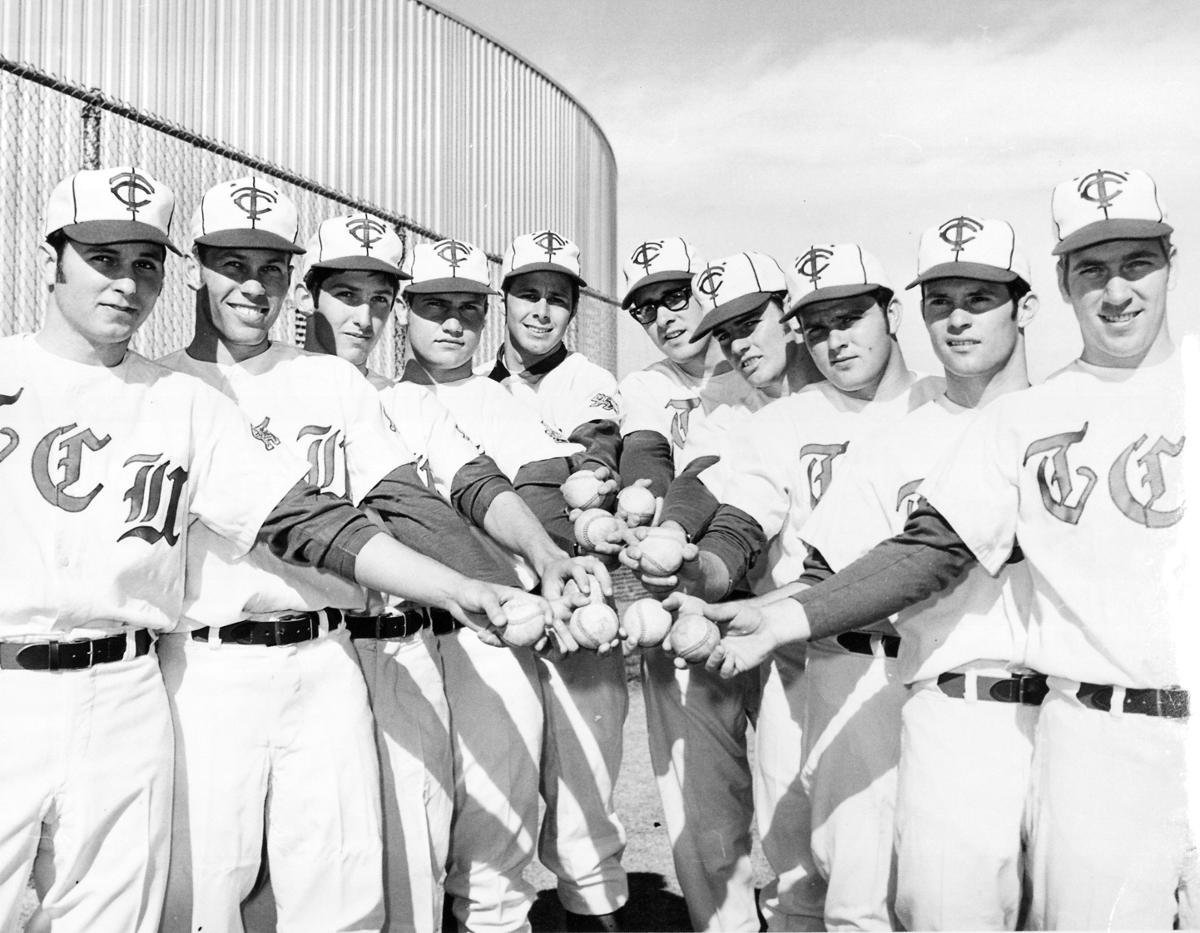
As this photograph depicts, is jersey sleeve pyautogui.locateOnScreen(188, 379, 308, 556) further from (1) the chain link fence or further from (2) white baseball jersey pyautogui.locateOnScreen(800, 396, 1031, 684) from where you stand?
(1) the chain link fence

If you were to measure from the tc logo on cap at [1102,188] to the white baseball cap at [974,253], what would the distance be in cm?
39

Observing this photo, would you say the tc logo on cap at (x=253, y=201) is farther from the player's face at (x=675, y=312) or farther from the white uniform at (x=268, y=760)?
the player's face at (x=675, y=312)

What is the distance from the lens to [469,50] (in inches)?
284

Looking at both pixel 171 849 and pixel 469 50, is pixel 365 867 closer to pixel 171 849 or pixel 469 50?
pixel 171 849

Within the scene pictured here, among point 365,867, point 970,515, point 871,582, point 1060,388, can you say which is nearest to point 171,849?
point 365,867

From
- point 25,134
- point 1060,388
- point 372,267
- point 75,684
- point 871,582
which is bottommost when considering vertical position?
point 75,684

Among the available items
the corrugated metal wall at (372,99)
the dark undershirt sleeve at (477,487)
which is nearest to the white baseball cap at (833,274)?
the dark undershirt sleeve at (477,487)

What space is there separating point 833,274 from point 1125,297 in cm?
109

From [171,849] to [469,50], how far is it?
5.71 meters

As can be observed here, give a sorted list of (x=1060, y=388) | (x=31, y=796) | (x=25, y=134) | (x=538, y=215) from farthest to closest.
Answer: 1. (x=538, y=215)
2. (x=25, y=134)
3. (x=1060, y=388)
4. (x=31, y=796)

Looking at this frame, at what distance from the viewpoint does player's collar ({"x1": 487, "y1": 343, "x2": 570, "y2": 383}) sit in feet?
14.2

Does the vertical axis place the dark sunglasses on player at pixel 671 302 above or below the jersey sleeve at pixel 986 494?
above

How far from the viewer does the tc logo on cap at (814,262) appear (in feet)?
11.3

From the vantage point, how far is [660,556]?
3.10 metres
